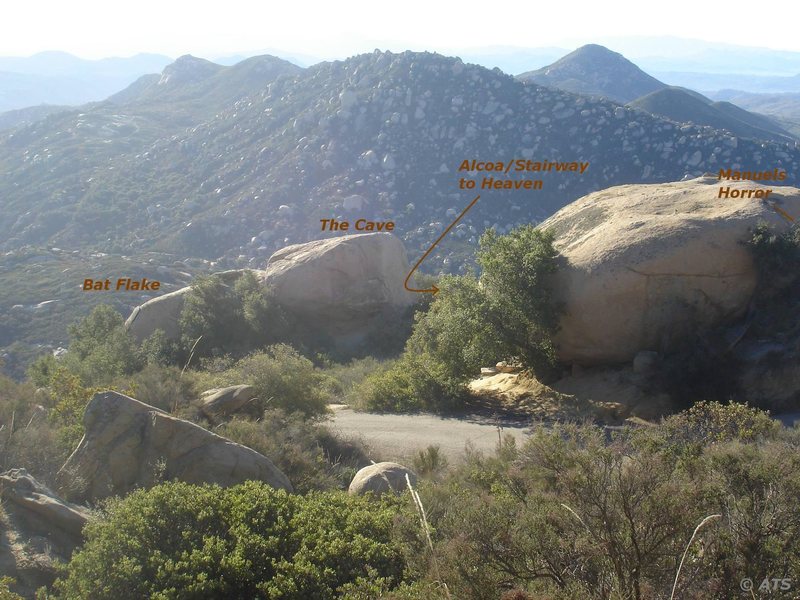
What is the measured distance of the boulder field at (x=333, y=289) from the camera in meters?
21.1

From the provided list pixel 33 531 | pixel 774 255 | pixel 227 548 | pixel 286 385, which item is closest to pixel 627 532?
pixel 227 548

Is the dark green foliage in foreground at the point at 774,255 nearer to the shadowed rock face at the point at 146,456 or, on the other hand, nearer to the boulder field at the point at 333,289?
the shadowed rock face at the point at 146,456

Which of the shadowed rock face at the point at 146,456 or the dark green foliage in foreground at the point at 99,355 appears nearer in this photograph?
the shadowed rock face at the point at 146,456

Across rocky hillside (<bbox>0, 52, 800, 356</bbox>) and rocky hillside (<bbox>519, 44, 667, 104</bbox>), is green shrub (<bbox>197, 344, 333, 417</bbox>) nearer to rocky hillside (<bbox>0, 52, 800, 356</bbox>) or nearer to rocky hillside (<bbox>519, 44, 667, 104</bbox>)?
rocky hillside (<bbox>0, 52, 800, 356</bbox>)

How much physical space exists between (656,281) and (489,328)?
302cm

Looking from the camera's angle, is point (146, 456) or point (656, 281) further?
point (656, 281)

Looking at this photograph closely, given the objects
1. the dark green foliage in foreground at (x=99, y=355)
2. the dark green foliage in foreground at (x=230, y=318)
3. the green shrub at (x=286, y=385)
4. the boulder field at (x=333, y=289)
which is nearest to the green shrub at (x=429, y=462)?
the green shrub at (x=286, y=385)

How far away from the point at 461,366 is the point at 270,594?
9089 millimetres

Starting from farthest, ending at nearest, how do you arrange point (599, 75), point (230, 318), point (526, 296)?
point (599, 75) < point (230, 318) < point (526, 296)

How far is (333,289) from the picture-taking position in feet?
69.6

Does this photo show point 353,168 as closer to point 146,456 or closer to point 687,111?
point 687,111

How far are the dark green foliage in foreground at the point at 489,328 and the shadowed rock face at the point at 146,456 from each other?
21.3 feet

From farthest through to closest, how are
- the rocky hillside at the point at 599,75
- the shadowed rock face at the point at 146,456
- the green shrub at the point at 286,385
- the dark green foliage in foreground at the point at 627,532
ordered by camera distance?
the rocky hillside at the point at 599,75
the green shrub at the point at 286,385
the shadowed rock face at the point at 146,456
the dark green foliage in foreground at the point at 627,532

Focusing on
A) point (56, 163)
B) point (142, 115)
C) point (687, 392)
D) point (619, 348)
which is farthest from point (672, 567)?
point (142, 115)
